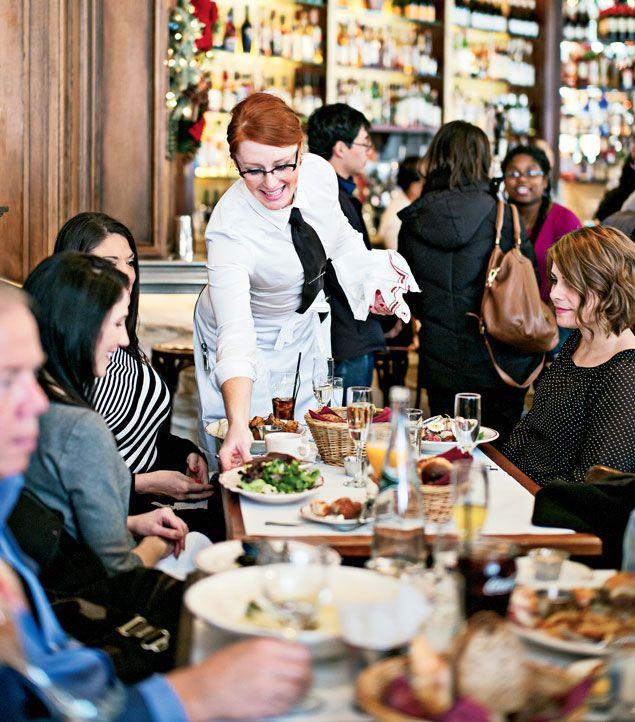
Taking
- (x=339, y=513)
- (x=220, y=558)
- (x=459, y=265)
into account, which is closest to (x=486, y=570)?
(x=220, y=558)

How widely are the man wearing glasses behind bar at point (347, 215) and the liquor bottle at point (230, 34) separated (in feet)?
8.58

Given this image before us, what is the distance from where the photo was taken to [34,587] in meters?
1.47

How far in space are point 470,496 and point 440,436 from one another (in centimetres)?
109

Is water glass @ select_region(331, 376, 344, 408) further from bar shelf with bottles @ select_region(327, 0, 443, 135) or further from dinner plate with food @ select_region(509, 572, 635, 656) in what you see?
bar shelf with bottles @ select_region(327, 0, 443, 135)

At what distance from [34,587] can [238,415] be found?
45.4 inches

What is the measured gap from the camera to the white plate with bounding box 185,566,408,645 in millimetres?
1423

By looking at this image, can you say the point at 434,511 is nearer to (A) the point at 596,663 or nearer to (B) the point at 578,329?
(A) the point at 596,663

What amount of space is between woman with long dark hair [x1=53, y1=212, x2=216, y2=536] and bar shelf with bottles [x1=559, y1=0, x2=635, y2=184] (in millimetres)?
6157

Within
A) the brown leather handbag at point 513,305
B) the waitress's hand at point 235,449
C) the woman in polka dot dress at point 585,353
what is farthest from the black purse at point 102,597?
the brown leather handbag at point 513,305

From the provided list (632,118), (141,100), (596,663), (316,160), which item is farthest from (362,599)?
(632,118)

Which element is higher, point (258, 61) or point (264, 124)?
point (258, 61)

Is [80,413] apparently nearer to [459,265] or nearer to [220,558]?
[220,558]

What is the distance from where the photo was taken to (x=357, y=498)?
2.29 metres

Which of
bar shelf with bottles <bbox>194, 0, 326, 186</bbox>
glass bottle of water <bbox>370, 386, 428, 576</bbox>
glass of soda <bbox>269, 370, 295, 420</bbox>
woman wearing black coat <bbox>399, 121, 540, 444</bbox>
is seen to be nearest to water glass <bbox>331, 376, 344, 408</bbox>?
glass of soda <bbox>269, 370, 295, 420</bbox>
